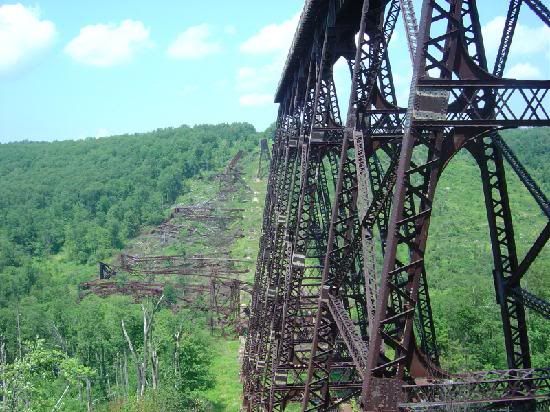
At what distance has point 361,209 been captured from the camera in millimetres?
6219

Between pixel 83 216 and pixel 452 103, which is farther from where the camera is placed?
pixel 83 216

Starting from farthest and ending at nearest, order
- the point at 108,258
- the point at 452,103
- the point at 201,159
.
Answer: the point at 201,159
the point at 108,258
the point at 452,103

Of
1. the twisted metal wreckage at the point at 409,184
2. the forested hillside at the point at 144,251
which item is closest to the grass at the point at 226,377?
the forested hillside at the point at 144,251

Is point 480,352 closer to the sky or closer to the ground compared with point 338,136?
closer to the ground

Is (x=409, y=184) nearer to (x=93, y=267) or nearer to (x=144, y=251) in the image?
(x=144, y=251)

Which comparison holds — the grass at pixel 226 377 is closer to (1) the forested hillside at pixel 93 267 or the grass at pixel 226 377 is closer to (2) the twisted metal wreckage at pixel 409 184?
(1) the forested hillside at pixel 93 267

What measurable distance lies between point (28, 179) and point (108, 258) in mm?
34962

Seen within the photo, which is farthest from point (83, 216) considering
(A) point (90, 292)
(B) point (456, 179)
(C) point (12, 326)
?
(B) point (456, 179)

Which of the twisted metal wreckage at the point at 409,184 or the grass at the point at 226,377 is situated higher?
the twisted metal wreckage at the point at 409,184

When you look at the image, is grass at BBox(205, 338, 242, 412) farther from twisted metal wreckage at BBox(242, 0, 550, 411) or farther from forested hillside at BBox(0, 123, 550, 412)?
twisted metal wreckage at BBox(242, 0, 550, 411)

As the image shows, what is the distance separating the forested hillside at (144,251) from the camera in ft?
76.2

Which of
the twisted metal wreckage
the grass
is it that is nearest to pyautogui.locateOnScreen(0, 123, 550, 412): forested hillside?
the grass

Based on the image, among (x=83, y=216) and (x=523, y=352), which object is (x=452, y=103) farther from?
(x=83, y=216)

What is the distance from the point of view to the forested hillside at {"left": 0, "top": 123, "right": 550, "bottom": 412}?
914 inches
